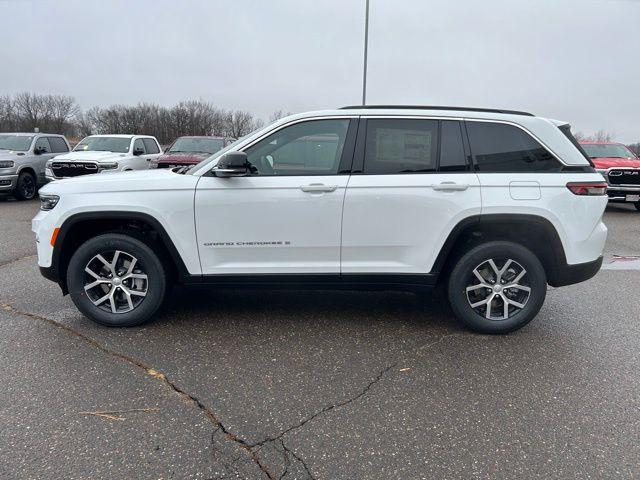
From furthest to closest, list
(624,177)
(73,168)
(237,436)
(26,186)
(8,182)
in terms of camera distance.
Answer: (26,186) → (8,182) → (624,177) → (73,168) → (237,436)

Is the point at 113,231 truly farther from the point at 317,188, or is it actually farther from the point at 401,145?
the point at 401,145

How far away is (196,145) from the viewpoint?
1269 centimetres

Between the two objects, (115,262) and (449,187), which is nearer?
(449,187)

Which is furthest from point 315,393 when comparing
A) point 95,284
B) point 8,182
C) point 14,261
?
point 8,182

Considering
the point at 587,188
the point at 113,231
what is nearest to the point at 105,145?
the point at 113,231

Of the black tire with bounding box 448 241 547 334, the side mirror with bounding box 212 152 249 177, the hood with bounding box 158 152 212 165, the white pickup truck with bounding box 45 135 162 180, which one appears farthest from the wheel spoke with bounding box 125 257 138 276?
the white pickup truck with bounding box 45 135 162 180

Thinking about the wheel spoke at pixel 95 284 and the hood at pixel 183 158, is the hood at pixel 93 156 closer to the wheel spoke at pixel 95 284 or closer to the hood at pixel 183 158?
the hood at pixel 183 158

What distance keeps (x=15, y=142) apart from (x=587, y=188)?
1456 cm

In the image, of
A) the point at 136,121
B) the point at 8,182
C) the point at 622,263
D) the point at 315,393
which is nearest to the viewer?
the point at 315,393

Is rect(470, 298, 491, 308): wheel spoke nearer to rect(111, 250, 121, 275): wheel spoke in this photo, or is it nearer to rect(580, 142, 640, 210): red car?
rect(111, 250, 121, 275): wheel spoke

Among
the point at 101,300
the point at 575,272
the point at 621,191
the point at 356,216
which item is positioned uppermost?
the point at 356,216

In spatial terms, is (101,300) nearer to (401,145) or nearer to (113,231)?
(113,231)

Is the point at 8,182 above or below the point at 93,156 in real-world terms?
below

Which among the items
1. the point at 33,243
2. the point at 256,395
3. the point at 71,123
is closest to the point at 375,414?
the point at 256,395
